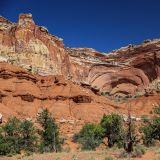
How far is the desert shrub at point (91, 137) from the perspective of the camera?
140 feet

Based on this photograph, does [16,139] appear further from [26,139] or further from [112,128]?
[112,128]

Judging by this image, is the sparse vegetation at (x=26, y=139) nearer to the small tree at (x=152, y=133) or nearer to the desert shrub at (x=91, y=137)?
the desert shrub at (x=91, y=137)

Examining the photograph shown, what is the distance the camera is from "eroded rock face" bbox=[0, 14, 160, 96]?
85.2 meters

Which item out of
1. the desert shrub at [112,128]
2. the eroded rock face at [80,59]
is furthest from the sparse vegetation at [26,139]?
the eroded rock face at [80,59]

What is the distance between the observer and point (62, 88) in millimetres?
75000

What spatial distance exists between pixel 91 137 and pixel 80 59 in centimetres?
7137

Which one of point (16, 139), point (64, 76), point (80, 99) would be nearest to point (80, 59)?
point (64, 76)

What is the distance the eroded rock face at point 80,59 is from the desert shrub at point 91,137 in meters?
30.2

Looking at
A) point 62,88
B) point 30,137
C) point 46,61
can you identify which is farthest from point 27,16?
point 30,137

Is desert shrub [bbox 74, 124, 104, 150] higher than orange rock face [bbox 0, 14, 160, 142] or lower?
lower

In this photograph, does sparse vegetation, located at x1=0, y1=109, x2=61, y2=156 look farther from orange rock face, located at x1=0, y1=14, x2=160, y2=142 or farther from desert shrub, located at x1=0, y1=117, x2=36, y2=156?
orange rock face, located at x1=0, y1=14, x2=160, y2=142

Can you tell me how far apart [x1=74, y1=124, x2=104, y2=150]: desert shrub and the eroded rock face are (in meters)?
30.2

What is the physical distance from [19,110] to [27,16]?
3109cm

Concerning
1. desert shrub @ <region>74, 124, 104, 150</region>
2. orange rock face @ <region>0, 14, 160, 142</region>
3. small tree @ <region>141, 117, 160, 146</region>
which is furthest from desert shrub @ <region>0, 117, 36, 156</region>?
orange rock face @ <region>0, 14, 160, 142</region>
